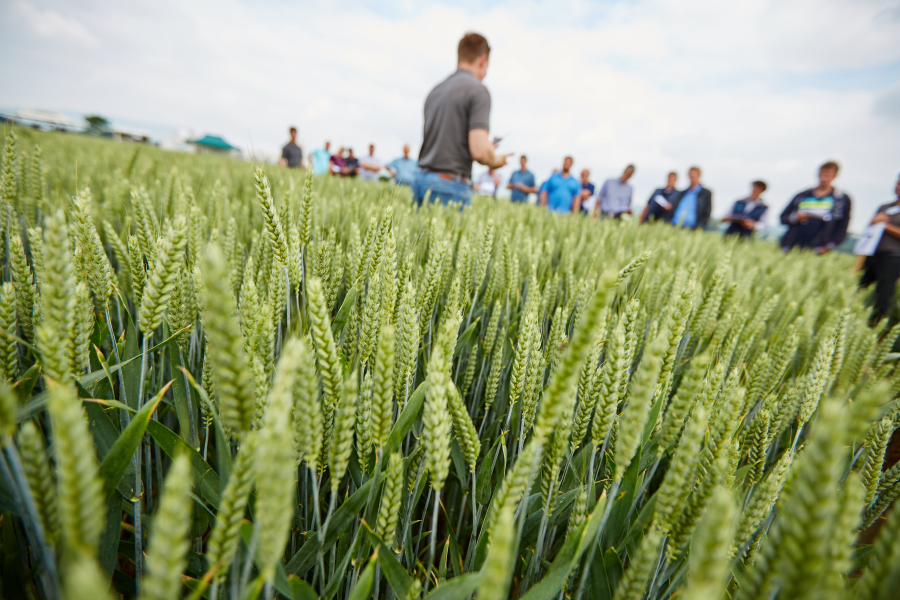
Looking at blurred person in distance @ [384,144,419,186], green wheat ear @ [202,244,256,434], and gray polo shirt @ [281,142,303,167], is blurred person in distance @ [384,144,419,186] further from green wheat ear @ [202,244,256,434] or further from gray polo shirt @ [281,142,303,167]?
gray polo shirt @ [281,142,303,167]

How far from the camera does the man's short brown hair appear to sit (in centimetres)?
284

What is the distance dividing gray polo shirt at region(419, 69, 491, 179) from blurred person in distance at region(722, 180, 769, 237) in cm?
516

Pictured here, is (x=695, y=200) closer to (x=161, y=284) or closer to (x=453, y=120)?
(x=453, y=120)

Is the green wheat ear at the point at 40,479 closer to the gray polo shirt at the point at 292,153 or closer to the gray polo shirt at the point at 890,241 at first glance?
the gray polo shirt at the point at 890,241

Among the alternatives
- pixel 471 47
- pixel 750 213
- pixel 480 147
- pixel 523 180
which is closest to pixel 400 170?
pixel 480 147

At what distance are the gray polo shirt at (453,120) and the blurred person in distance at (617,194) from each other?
195 inches

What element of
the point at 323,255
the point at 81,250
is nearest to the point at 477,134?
the point at 323,255

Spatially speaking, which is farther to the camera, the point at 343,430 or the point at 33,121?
the point at 33,121

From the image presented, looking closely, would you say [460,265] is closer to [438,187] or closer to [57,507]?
[57,507]

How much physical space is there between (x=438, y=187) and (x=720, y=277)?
229 cm

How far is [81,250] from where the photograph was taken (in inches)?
28.9

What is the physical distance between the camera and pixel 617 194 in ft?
23.2

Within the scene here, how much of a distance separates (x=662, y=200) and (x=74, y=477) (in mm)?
7695

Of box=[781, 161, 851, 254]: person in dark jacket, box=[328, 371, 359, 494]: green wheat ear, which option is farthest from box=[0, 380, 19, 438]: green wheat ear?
box=[781, 161, 851, 254]: person in dark jacket
